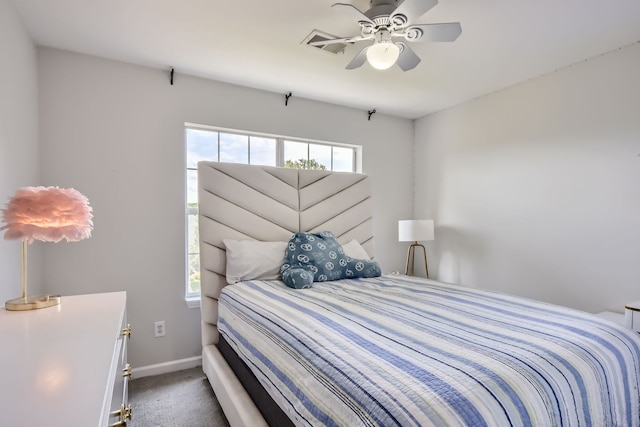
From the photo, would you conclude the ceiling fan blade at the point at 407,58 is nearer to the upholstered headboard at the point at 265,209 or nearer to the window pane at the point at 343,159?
the upholstered headboard at the point at 265,209

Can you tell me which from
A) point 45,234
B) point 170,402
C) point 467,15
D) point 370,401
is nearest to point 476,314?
point 370,401

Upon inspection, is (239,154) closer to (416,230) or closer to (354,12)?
(354,12)

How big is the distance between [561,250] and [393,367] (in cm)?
257

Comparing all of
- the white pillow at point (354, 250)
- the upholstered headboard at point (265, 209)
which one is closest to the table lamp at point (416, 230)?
the upholstered headboard at point (265, 209)

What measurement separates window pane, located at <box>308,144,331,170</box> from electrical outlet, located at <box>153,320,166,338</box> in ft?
6.65

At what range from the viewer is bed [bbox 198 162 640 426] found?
2.85ft

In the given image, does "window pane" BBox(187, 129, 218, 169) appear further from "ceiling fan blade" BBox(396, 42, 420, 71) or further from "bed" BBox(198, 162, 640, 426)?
"ceiling fan blade" BBox(396, 42, 420, 71)

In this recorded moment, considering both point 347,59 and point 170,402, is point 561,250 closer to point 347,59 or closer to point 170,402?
point 347,59

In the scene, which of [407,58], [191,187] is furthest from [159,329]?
[407,58]

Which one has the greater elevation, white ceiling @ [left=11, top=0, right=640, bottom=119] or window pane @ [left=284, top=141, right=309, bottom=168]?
white ceiling @ [left=11, top=0, right=640, bottom=119]

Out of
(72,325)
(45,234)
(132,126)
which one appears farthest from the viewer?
(132,126)

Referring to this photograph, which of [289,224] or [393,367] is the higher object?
[289,224]

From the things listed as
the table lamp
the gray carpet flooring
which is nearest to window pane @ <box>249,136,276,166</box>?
the table lamp

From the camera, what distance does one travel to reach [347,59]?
2.57m
